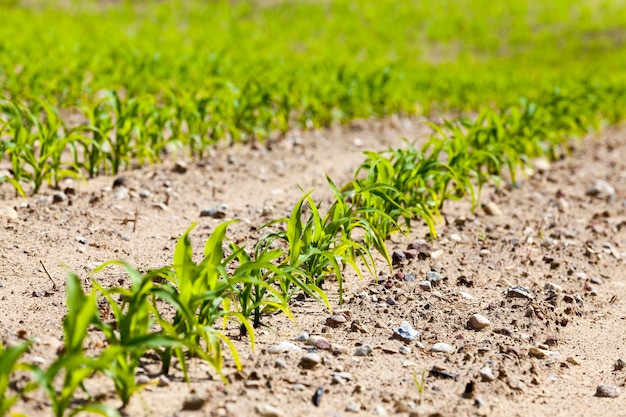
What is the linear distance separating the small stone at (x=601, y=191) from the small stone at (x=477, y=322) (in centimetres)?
306

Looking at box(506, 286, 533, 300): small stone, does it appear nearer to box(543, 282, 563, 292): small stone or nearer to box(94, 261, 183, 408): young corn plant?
box(543, 282, 563, 292): small stone

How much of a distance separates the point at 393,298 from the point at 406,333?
333 millimetres

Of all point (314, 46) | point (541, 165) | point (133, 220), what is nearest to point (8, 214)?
point (133, 220)

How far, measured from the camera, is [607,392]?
271 centimetres

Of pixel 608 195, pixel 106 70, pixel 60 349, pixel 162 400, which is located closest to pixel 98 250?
pixel 60 349

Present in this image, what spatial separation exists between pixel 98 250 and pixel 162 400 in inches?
60.8

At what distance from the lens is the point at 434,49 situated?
20.8m

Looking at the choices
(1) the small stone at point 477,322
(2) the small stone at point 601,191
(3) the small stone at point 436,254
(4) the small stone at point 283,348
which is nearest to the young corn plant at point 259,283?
(4) the small stone at point 283,348

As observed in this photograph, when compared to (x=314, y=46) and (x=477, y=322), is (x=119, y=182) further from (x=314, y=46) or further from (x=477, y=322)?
(x=314, y=46)

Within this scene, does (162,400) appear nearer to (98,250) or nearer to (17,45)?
(98,250)

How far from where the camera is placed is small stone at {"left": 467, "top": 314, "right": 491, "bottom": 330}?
10.1 feet

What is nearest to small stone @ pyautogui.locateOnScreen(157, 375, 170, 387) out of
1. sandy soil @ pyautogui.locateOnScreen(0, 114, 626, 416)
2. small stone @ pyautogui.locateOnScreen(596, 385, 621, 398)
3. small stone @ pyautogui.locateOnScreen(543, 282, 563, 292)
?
sandy soil @ pyautogui.locateOnScreen(0, 114, 626, 416)

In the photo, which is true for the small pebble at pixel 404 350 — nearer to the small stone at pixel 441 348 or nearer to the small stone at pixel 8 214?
the small stone at pixel 441 348

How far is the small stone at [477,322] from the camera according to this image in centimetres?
307
